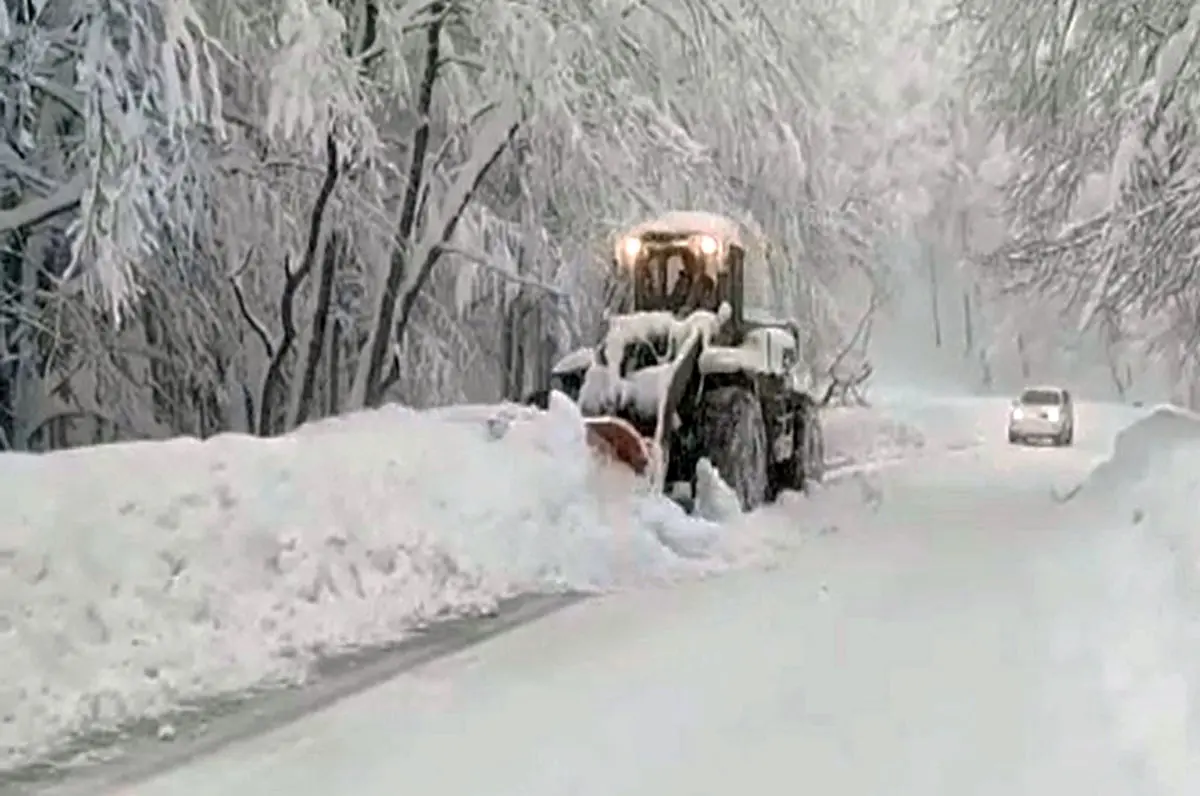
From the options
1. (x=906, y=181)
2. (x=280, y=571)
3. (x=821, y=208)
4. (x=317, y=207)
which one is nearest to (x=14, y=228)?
(x=317, y=207)

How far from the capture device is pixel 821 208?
22.1 meters

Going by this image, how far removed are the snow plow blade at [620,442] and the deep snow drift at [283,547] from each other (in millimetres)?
255

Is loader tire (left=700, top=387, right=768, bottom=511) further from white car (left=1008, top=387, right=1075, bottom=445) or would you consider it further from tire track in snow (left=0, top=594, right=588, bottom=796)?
white car (left=1008, top=387, right=1075, bottom=445)

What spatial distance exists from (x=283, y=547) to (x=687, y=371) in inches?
271

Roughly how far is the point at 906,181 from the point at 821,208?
35.0 meters

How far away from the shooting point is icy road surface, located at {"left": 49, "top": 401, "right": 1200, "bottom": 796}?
5492 mm

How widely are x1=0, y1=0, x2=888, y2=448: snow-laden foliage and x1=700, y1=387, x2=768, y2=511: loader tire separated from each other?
102 inches

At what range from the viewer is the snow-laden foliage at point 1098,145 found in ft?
42.0

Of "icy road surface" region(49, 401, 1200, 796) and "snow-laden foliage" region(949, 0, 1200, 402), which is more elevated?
"snow-laden foliage" region(949, 0, 1200, 402)

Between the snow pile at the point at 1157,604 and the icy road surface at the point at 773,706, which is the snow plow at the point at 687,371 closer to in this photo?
the snow pile at the point at 1157,604

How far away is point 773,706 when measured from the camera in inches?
260

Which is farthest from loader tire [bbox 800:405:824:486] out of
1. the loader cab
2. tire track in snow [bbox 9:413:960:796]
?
tire track in snow [bbox 9:413:960:796]

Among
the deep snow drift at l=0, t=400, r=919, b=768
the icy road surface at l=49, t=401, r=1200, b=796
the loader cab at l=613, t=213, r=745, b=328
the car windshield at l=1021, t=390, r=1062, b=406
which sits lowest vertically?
the car windshield at l=1021, t=390, r=1062, b=406

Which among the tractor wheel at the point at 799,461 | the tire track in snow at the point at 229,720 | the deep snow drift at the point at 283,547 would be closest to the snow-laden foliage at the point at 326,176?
the deep snow drift at the point at 283,547
